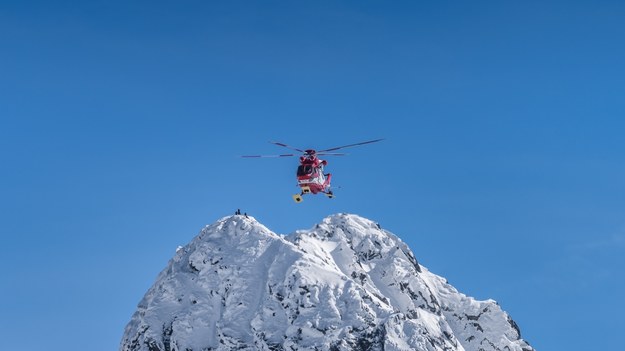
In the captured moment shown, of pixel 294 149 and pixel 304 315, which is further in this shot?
pixel 304 315

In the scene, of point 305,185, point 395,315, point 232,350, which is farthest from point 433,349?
point 305,185

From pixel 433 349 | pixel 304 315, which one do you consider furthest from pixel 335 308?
pixel 433 349

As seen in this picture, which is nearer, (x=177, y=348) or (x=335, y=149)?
(x=335, y=149)

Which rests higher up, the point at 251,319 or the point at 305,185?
the point at 251,319

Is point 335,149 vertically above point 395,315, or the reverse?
point 395,315

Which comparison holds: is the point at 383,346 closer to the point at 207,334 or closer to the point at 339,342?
the point at 339,342

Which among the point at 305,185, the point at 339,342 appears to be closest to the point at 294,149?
the point at 305,185

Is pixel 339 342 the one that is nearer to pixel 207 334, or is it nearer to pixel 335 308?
pixel 335 308
